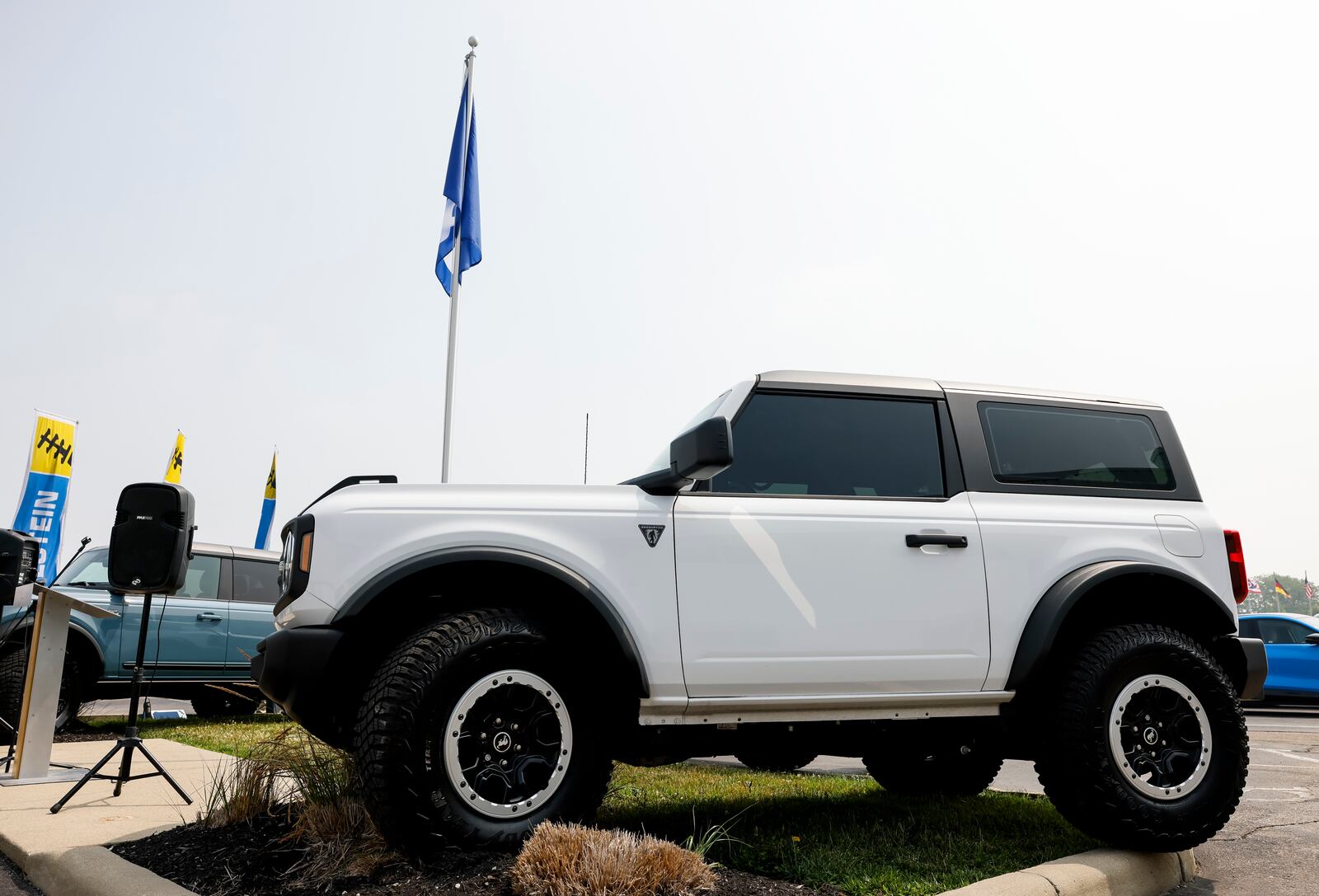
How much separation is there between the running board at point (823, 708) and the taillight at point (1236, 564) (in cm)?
140

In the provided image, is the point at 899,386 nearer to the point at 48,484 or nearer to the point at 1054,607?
the point at 1054,607

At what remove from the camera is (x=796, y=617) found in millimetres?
4133

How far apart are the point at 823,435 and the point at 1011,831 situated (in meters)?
2.14

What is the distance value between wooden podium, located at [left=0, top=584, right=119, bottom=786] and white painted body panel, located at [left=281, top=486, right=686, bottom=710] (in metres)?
3.21

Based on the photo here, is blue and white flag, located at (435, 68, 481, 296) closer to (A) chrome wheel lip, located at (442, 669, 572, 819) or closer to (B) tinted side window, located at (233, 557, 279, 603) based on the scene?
(B) tinted side window, located at (233, 557, 279, 603)

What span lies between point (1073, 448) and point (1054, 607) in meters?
0.97

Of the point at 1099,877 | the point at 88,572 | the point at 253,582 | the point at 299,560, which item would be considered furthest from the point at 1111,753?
the point at 88,572

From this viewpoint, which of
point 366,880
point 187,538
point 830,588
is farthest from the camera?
point 187,538

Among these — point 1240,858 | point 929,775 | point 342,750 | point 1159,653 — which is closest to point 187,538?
point 342,750

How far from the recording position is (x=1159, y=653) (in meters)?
4.45

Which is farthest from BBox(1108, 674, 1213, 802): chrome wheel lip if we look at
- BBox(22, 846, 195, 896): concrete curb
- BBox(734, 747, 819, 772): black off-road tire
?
BBox(22, 846, 195, 896): concrete curb

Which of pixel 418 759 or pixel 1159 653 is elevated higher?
pixel 1159 653

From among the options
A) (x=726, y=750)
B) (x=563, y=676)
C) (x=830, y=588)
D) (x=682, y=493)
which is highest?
(x=682, y=493)

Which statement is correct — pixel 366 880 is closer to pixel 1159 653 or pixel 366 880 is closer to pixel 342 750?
pixel 342 750
